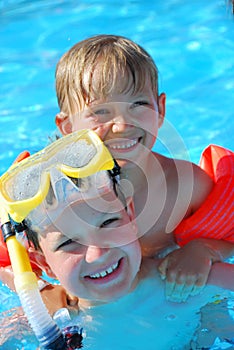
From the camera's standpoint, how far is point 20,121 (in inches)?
190

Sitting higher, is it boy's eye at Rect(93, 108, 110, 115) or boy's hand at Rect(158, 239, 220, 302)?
boy's eye at Rect(93, 108, 110, 115)

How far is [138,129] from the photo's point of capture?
111 inches

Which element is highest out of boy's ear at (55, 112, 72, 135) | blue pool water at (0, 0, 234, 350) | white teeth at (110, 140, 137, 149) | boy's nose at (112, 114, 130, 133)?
blue pool water at (0, 0, 234, 350)

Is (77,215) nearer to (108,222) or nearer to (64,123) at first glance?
(108,222)

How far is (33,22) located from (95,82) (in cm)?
323

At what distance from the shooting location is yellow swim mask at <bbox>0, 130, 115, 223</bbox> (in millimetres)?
2170

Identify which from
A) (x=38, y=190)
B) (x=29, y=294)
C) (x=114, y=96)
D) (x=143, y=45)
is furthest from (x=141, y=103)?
(x=143, y=45)

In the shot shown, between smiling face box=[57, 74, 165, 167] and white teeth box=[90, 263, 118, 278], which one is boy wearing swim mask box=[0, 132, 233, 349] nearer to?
white teeth box=[90, 263, 118, 278]

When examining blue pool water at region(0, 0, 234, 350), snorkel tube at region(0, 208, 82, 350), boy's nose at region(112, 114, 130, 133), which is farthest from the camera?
blue pool water at region(0, 0, 234, 350)

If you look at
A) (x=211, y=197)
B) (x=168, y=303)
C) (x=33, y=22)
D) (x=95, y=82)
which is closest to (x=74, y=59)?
(x=95, y=82)

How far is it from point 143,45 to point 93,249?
340 centimetres

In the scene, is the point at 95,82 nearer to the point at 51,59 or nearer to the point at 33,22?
the point at 51,59

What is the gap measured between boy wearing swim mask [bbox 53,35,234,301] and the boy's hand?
0.04 metres

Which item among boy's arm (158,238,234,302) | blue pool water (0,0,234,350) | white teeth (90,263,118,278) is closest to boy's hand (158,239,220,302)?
boy's arm (158,238,234,302)
